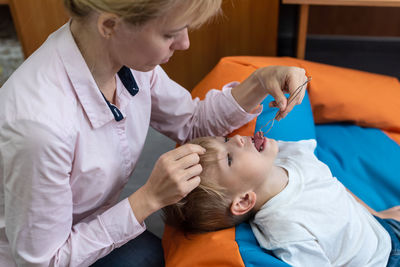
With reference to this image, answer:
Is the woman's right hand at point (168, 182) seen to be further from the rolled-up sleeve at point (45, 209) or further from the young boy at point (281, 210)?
the young boy at point (281, 210)

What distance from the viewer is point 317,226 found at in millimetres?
1155

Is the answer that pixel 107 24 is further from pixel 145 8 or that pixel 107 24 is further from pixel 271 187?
pixel 271 187

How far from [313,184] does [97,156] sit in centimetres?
63

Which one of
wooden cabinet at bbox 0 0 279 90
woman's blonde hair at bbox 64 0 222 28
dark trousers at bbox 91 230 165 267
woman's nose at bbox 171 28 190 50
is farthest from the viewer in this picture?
wooden cabinet at bbox 0 0 279 90

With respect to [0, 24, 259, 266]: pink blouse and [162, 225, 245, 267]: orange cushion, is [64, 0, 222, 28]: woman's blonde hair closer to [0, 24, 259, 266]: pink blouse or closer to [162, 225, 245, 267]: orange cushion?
A: [0, 24, 259, 266]: pink blouse

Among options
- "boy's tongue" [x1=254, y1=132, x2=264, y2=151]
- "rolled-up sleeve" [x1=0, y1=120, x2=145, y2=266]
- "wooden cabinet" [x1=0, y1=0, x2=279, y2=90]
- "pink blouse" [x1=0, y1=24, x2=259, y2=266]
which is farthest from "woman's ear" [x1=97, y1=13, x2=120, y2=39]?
"wooden cabinet" [x1=0, y1=0, x2=279, y2=90]

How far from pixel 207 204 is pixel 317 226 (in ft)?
1.00

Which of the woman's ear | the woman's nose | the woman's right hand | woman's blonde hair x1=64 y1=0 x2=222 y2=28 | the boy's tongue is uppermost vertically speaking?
woman's blonde hair x1=64 y1=0 x2=222 y2=28

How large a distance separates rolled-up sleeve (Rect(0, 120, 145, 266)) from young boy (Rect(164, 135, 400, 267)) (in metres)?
0.23

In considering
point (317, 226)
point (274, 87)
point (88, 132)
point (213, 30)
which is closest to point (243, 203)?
point (317, 226)

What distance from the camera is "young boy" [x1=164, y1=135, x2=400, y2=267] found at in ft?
3.69

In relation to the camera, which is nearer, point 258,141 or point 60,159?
point 60,159

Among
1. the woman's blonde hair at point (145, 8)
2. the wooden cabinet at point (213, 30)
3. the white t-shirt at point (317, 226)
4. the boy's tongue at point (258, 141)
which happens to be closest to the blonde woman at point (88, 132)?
the woman's blonde hair at point (145, 8)

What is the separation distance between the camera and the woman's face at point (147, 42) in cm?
85
